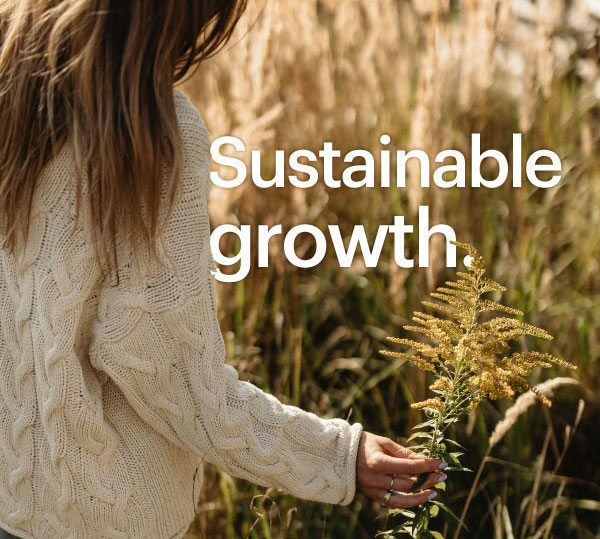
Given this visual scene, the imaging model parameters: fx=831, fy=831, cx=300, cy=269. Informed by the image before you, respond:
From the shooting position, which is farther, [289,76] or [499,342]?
[289,76]

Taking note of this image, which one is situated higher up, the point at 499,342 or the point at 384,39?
the point at 384,39

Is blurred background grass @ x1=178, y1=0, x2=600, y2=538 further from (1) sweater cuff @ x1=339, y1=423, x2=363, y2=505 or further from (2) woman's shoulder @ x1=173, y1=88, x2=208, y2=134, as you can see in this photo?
(2) woman's shoulder @ x1=173, y1=88, x2=208, y2=134

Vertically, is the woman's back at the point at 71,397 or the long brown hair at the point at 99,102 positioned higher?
the long brown hair at the point at 99,102

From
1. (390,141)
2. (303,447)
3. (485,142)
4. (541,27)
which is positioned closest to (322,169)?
(390,141)

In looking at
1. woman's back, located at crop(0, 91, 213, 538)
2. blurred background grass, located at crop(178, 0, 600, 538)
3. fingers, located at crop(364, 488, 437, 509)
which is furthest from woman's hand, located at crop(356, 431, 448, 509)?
blurred background grass, located at crop(178, 0, 600, 538)

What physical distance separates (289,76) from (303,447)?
86.2 inches

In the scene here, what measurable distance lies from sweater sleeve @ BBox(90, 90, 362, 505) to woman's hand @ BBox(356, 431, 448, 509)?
0.02m

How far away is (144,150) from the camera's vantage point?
110 cm

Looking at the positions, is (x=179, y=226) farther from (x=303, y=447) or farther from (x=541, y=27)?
(x=541, y=27)

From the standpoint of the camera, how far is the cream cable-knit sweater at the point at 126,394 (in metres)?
1.16

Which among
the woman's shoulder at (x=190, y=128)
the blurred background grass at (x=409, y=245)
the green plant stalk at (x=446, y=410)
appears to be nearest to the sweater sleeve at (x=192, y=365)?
the woman's shoulder at (x=190, y=128)

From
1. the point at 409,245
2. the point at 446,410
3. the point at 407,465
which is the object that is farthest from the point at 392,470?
the point at 409,245

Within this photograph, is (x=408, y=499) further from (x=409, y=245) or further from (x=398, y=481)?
(x=409, y=245)

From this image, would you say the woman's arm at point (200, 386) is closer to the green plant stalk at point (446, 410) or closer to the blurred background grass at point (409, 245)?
the green plant stalk at point (446, 410)
